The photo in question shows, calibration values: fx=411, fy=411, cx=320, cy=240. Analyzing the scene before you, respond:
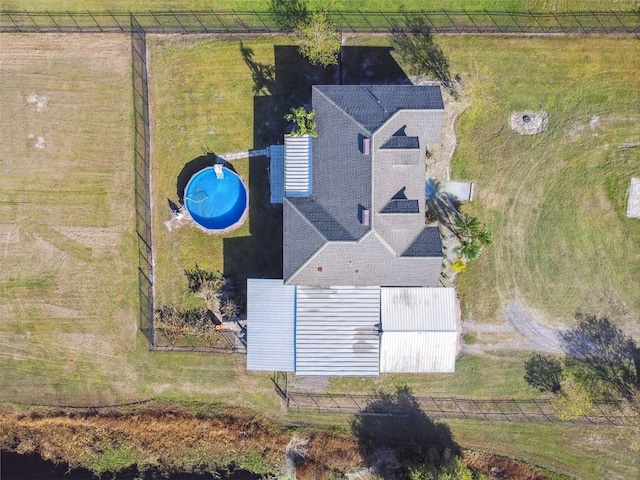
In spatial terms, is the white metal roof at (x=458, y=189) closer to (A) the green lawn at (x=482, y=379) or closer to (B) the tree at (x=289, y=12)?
(A) the green lawn at (x=482, y=379)

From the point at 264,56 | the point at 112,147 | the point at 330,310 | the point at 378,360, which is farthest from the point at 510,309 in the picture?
the point at 112,147

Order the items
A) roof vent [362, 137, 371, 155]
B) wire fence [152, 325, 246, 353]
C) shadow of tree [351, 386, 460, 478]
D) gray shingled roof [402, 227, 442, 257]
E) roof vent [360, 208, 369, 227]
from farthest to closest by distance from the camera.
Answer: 1. wire fence [152, 325, 246, 353]
2. shadow of tree [351, 386, 460, 478]
3. gray shingled roof [402, 227, 442, 257]
4. roof vent [360, 208, 369, 227]
5. roof vent [362, 137, 371, 155]

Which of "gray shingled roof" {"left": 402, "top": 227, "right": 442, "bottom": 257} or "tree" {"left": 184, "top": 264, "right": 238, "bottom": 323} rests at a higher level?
"gray shingled roof" {"left": 402, "top": 227, "right": 442, "bottom": 257}

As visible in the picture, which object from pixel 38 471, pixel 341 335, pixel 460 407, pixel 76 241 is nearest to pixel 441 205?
pixel 341 335

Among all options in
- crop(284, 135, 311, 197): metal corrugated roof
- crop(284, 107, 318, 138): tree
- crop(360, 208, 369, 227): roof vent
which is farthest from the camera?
crop(284, 135, 311, 197): metal corrugated roof

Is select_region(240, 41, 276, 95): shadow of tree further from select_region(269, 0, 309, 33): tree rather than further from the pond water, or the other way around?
the pond water

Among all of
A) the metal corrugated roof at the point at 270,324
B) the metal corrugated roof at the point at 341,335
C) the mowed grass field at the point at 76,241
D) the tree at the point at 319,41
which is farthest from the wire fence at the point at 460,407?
the tree at the point at 319,41

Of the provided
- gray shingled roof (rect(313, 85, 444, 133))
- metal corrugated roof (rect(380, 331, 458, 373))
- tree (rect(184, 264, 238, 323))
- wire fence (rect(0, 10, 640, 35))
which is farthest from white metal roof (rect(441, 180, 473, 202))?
tree (rect(184, 264, 238, 323))
